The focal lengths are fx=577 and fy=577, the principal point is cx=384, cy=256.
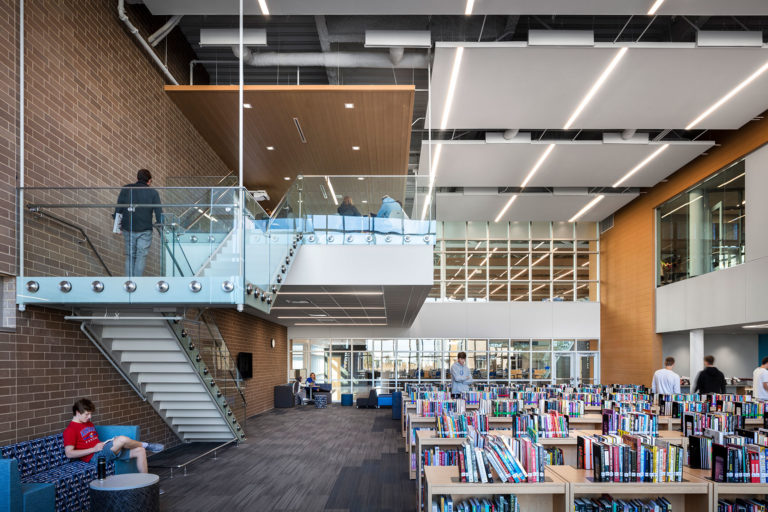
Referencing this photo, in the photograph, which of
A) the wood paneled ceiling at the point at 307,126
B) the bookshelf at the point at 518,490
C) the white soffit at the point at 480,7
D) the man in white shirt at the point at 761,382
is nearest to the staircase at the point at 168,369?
the wood paneled ceiling at the point at 307,126

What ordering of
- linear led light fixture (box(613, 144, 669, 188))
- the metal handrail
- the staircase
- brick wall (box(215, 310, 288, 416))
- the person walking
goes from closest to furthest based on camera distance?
the metal handrail → the staircase → the person walking → brick wall (box(215, 310, 288, 416)) → linear led light fixture (box(613, 144, 669, 188))

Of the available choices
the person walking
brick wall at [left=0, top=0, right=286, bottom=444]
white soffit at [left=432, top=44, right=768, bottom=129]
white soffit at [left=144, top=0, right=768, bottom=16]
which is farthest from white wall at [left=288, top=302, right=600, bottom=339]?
white soffit at [left=144, top=0, right=768, bottom=16]

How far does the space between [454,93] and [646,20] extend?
3.77m

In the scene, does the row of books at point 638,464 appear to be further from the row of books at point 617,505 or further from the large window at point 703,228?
the large window at point 703,228

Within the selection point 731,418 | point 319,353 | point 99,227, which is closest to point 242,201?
point 99,227

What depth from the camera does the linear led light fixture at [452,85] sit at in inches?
388

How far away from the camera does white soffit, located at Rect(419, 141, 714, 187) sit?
14188 mm

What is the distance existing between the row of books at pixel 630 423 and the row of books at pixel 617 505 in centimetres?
248

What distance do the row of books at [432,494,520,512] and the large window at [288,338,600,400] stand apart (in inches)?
712

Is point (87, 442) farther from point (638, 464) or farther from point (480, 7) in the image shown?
point (480, 7)

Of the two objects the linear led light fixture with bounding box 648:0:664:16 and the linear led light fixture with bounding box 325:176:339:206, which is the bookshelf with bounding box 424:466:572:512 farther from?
the linear led light fixture with bounding box 648:0:664:16

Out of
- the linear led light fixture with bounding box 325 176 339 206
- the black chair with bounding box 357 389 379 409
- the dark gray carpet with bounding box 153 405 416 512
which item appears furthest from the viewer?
→ the black chair with bounding box 357 389 379 409

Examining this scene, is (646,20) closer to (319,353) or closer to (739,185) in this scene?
(739,185)

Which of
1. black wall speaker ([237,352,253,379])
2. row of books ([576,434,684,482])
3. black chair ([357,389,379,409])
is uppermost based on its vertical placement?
row of books ([576,434,684,482])
